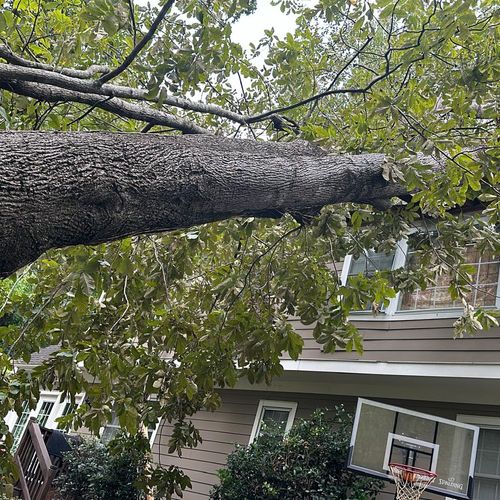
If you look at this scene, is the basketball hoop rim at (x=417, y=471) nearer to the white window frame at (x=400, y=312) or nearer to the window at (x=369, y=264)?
the white window frame at (x=400, y=312)

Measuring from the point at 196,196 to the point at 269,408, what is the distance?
24.3 feet

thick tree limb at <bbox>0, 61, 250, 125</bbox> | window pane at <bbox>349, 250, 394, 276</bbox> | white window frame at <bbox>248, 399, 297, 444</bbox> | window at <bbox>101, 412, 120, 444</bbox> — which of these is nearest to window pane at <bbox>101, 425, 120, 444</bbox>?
window at <bbox>101, 412, 120, 444</bbox>

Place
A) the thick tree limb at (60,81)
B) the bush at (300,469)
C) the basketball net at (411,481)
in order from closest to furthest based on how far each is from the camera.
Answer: the thick tree limb at (60,81) < the basketball net at (411,481) < the bush at (300,469)

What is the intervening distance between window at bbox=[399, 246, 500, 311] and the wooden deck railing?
634 centimetres

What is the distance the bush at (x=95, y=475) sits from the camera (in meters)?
8.31

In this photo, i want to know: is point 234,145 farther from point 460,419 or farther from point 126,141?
point 460,419

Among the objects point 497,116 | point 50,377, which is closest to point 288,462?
point 50,377

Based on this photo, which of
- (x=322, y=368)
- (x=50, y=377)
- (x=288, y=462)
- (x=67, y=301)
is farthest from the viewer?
(x=322, y=368)

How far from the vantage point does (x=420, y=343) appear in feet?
23.5

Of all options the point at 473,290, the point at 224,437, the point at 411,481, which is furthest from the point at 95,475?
the point at 473,290

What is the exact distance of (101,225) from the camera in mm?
2137

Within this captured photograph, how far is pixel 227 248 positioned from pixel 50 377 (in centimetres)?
291

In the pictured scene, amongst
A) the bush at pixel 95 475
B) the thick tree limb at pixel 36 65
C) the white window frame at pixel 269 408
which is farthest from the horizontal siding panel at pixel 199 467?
the thick tree limb at pixel 36 65

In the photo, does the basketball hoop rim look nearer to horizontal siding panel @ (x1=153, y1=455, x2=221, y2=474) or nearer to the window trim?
the window trim
